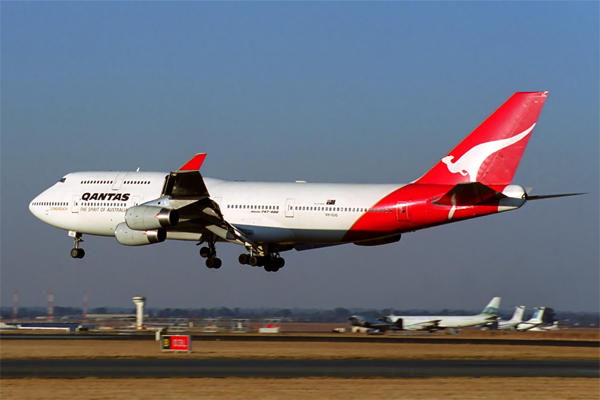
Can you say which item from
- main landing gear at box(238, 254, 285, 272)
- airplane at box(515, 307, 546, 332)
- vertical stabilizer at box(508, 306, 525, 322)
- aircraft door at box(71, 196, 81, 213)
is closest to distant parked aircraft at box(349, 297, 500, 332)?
airplane at box(515, 307, 546, 332)

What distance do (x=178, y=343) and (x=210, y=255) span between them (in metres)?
9.08

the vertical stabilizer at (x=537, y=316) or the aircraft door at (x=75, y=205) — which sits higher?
the aircraft door at (x=75, y=205)

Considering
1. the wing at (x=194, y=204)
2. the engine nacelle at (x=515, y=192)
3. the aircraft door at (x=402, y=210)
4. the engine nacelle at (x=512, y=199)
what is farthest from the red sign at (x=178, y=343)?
the engine nacelle at (x=515, y=192)

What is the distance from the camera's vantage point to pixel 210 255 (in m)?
46.0

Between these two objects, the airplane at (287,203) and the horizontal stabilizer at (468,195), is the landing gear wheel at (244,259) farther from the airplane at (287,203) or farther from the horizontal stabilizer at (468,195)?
the horizontal stabilizer at (468,195)

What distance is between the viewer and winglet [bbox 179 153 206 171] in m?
40.1

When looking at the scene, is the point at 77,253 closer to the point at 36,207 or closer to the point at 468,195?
the point at 36,207

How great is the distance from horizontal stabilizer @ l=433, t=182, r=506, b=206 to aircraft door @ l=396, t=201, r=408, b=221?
1.63 meters

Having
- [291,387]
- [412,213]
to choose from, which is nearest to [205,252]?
[412,213]

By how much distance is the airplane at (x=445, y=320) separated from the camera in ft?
224

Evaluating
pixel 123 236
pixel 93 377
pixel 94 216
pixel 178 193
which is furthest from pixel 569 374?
pixel 94 216

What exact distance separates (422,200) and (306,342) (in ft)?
40.6

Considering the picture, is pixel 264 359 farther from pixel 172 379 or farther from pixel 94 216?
pixel 94 216

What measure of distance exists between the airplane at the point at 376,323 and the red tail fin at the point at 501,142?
2869 centimetres
